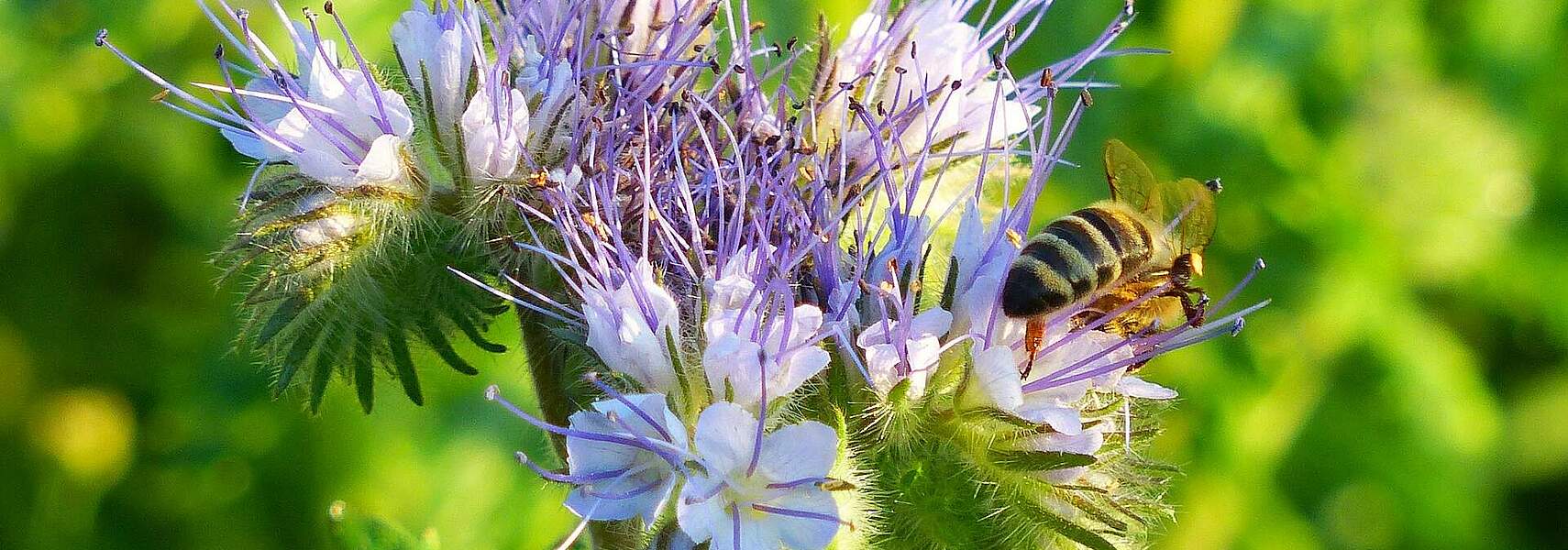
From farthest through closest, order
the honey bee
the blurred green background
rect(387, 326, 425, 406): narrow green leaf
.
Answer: the blurred green background → rect(387, 326, 425, 406): narrow green leaf → the honey bee

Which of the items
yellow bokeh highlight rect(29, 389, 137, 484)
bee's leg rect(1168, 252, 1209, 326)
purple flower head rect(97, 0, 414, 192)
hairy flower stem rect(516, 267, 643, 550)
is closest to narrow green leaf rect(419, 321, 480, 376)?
hairy flower stem rect(516, 267, 643, 550)

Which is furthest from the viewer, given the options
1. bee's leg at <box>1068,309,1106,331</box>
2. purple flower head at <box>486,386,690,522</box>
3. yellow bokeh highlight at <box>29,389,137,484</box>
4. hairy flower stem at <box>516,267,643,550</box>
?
yellow bokeh highlight at <box>29,389,137,484</box>

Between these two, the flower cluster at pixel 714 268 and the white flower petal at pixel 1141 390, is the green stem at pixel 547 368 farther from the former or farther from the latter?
the white flower petal at pixel 1141 390

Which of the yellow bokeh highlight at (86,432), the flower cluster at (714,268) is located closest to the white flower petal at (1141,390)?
the flower cluster at (714,268)

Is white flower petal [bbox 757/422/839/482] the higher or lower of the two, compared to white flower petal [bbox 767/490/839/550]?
higher

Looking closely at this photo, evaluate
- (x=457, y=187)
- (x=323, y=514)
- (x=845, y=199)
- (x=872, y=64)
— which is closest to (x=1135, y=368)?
(x=845, y=199)

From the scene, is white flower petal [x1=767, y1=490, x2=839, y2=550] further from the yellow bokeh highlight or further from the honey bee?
the yellow bokeh highlight

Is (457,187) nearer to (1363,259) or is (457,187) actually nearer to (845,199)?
(845,199)
